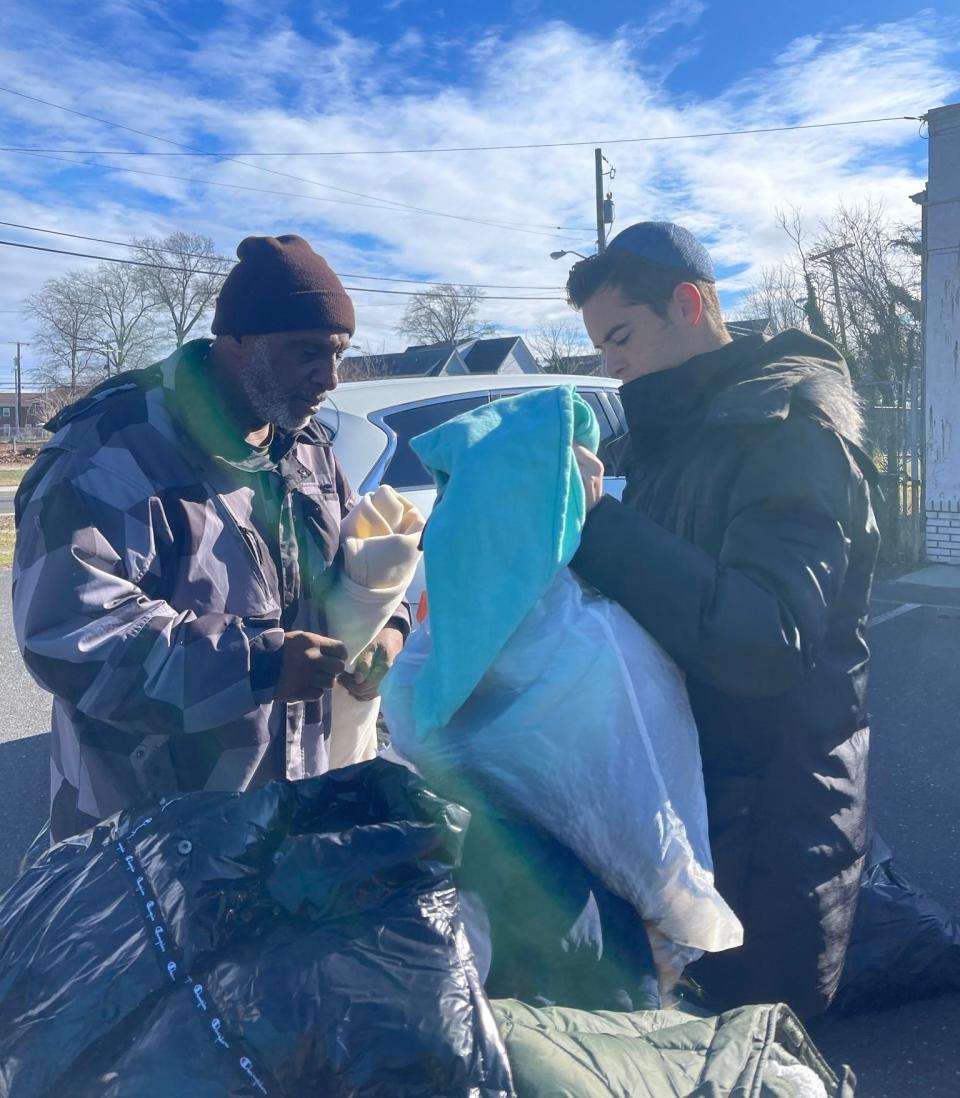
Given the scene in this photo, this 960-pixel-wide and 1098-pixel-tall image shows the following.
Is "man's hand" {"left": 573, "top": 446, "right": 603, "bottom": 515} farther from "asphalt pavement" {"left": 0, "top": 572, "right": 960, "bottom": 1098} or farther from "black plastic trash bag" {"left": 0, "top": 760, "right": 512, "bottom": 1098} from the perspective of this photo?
"asphalt pavement" {"left": 0, "top": 572, "right": 960, "bottom": 1098}

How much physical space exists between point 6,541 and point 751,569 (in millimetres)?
13342

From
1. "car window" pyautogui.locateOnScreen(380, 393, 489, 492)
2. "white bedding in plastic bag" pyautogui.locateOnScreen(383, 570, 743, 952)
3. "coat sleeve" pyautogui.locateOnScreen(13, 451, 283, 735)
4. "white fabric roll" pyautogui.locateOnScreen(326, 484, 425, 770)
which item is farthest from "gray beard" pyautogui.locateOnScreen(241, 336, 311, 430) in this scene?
"car window" pyautogui.locateOnScreen(380, 393, 489, 492)

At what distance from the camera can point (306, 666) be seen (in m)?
1.81

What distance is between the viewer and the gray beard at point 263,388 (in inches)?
Answer: 84.6

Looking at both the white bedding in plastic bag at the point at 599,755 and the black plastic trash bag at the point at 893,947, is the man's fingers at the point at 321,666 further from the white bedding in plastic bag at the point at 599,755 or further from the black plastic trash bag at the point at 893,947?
the black plastic trash bag at the point at 893,947

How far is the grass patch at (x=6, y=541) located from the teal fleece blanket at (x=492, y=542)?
8.39 meters

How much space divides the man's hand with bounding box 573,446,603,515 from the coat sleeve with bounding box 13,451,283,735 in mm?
656

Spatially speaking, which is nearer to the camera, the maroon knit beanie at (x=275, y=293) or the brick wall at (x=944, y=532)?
the maroon knit beanie at (x=275, y=293)

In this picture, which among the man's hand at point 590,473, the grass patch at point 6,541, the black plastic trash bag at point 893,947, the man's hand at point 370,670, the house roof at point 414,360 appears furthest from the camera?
the house roof at point 414,360

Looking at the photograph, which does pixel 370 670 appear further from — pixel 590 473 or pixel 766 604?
pixel 766 604

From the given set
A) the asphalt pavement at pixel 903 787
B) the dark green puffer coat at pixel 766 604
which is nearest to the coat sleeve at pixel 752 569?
the dark green puffer coat at pixel 766 604

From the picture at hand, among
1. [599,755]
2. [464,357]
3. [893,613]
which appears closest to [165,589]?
[599,755]

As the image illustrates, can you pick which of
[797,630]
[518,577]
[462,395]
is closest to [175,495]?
[518,577]

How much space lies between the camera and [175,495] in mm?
1976
